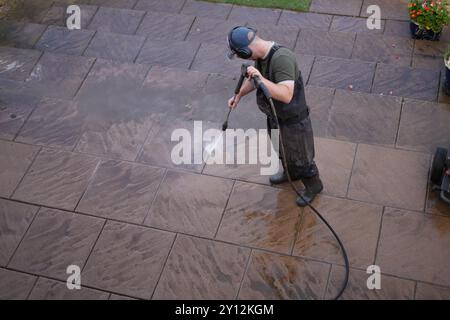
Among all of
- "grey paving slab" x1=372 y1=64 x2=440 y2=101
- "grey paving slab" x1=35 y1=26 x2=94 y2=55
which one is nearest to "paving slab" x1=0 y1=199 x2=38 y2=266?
"grey paving slab" x1=35 y1=26 x2=94 y2=55

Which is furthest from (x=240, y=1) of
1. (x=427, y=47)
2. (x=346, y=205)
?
(x=346, y=205)

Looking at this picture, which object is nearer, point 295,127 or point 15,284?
point 295,127

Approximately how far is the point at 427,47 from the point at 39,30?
206 inches

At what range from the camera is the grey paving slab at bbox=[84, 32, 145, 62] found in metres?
7.04

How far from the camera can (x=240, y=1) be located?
7543mm

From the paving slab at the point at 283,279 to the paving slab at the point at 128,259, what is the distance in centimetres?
87

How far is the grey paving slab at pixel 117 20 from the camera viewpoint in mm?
7441

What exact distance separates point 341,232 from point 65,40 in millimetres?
4653

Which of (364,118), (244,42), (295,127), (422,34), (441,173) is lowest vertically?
(364,118)

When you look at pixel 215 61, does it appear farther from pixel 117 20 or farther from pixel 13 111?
pixel 13 111

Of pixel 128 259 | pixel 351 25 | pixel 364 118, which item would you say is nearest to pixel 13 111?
pixel 128 259

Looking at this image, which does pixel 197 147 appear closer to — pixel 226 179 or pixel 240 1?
pixel 226 179

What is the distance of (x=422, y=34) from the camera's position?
6605mm

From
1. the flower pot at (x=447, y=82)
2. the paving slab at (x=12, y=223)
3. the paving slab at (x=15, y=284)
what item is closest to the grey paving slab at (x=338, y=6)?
the flower pot at (x=447, y=82)
